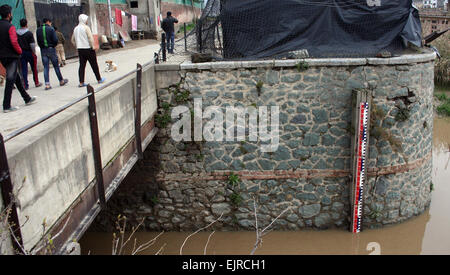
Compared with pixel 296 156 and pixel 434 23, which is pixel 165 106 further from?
pixel 434 23

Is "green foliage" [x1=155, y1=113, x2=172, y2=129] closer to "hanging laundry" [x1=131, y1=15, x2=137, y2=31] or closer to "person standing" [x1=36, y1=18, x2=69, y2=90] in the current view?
"person standing" [x1=36, y1=18, x2=69, y2=90]

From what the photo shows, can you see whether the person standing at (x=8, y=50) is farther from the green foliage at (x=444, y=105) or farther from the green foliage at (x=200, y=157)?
the green foliage at (x=444, y=105)

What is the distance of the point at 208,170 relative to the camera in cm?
945

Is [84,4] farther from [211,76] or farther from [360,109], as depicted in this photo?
[360,109]

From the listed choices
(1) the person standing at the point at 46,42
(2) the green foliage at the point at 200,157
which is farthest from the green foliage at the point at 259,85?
(1) the person standing at the point at 46,42

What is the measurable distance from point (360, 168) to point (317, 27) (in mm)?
3481

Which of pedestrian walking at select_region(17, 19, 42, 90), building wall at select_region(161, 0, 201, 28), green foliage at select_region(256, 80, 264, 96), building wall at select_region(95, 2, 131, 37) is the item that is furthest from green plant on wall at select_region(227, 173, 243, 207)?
building wall at select_region(161, 0, 201, 28)

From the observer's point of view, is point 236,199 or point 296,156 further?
point 236,199

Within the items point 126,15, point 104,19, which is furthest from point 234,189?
point 126,15

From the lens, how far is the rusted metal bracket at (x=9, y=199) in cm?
346

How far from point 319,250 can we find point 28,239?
666 cm

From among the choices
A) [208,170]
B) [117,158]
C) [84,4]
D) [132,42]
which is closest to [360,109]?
[208,170]

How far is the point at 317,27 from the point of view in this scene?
31.4 feet

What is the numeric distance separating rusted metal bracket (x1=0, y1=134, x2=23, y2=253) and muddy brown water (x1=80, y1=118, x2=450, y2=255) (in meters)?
5.52
